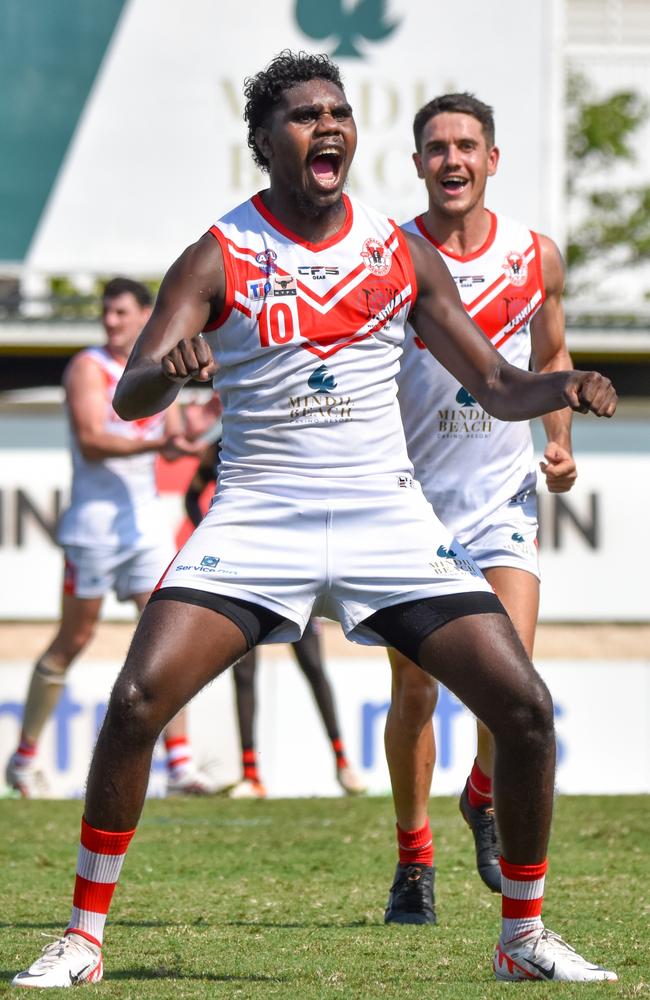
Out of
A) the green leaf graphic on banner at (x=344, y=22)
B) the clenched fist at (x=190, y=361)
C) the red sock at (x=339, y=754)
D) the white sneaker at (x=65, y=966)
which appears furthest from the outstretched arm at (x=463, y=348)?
the green leaf graphic on banner at (x=344, y=22)

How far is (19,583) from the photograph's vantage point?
1348 centimetres

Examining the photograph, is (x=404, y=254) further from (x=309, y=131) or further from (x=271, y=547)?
(x=271, y=547)

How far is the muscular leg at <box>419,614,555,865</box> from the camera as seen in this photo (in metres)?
4.62

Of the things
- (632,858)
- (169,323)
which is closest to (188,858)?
(632,858)

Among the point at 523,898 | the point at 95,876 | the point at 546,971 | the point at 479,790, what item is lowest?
the point at 479,790

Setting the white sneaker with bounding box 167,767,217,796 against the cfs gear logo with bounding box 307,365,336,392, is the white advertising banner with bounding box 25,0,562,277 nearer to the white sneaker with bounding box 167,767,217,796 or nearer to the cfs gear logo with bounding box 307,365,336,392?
the white sneaker with bounding box 167,767,217,796

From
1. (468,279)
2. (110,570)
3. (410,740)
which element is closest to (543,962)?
(410,740)

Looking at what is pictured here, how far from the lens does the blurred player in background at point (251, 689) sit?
34.7ft

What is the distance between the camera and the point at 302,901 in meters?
6.41

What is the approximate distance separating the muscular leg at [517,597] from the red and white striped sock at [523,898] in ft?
4.78

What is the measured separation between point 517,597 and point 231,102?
13934 mm

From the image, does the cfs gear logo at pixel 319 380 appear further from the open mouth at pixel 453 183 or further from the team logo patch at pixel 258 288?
the open mouth at pixel 453 183

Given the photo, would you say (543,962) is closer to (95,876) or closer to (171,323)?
(95,876)

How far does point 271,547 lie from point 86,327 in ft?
42.8
